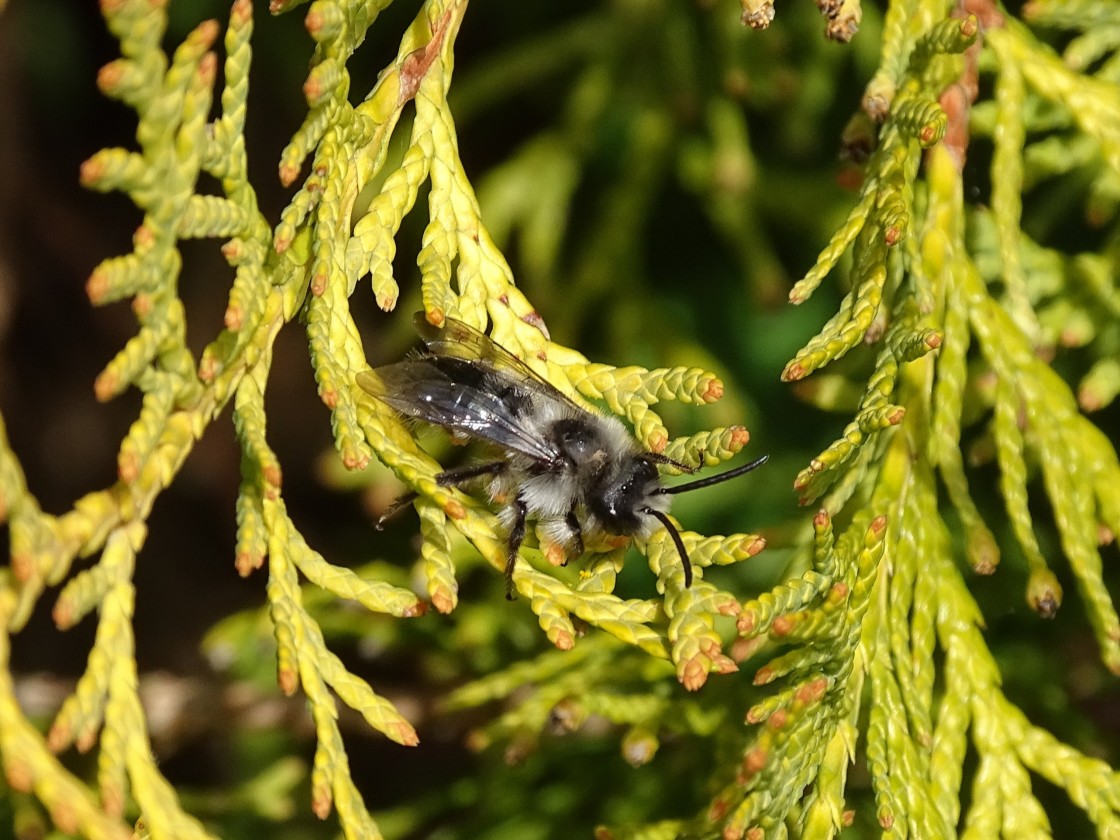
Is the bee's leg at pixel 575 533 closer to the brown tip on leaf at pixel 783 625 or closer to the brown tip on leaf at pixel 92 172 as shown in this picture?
the brown tip on leaf at pixel 783 625

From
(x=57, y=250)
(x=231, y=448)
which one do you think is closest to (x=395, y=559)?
(x=231, y=448)

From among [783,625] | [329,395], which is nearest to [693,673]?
[783,625]

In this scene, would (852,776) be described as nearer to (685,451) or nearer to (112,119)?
(685,451)

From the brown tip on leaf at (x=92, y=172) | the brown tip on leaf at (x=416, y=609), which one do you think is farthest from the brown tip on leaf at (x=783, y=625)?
the brown tip on leaf at (x=92, y=172)

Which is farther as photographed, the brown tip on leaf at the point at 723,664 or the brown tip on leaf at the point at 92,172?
the brown tip on leaf at the point at 723,664

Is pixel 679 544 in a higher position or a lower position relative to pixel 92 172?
lower

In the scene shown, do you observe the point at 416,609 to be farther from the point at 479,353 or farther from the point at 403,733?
the point at 479,353
